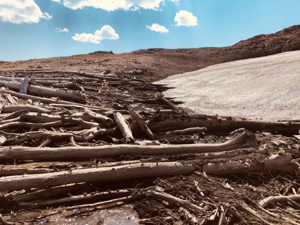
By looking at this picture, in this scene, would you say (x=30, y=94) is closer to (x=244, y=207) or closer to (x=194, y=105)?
(x=194, y=105)

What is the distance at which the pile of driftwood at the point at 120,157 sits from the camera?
3.54 m

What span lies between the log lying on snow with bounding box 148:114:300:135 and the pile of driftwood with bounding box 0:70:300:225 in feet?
0.08

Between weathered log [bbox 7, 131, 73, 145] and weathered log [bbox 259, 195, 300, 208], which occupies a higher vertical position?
weathered log [bbox 7, 131, 73, 145]

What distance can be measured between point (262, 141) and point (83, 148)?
3.88m

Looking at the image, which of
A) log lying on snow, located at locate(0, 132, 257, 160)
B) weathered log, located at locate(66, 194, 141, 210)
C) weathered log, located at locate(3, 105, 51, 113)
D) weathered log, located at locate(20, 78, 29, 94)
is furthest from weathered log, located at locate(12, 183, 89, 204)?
weathered log, located at locate(20, 78, 29, 94)

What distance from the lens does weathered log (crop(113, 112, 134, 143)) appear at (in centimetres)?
560

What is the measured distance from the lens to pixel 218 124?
7168 millimetres

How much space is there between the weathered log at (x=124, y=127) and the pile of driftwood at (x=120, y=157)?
0.08 feet

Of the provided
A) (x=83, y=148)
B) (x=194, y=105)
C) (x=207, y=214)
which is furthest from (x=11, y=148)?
(x=194, y=105)

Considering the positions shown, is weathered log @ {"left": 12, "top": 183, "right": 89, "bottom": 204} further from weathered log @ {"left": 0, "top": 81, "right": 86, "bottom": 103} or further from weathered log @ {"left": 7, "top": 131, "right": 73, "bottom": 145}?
weathered log @ {"left": 0, "top": 81, "right": 86, "bottom": 103}

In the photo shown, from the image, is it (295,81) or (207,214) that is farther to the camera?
(295,81)

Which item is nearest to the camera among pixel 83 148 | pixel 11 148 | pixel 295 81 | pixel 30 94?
pixel 11 148

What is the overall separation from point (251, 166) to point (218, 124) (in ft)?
8.38

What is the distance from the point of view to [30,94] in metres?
9.12
